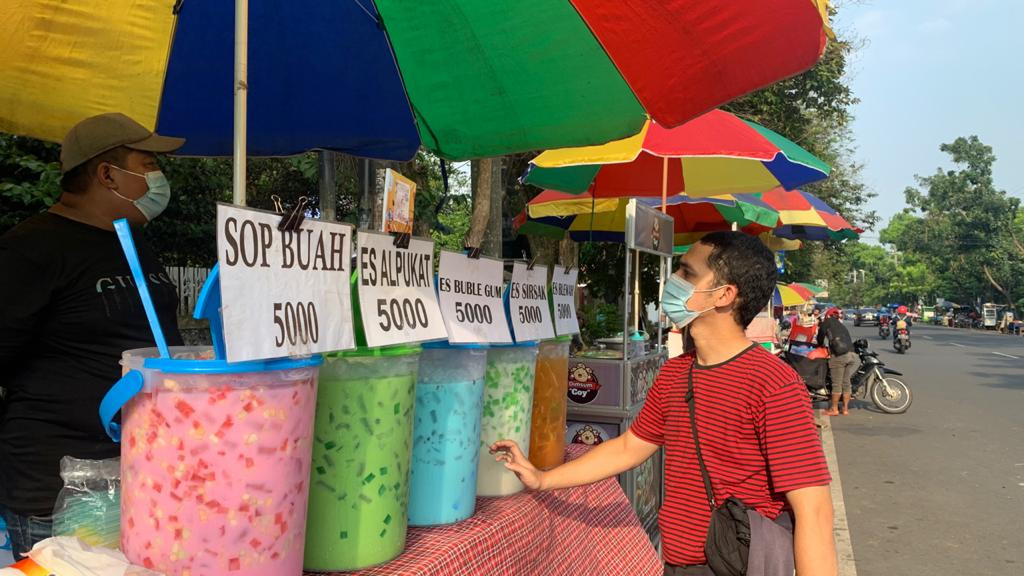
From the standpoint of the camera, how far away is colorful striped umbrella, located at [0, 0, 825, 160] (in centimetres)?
194

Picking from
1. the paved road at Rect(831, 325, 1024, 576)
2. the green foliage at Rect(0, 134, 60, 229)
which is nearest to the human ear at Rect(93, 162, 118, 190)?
the green foliage at Rect(0, 134, 60, 229)

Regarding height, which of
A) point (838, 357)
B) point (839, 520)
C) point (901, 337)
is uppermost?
point (838, 357)

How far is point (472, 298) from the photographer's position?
189cm

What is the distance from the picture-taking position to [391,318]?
151 centimetres

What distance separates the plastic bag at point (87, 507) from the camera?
1.28m

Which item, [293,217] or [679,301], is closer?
[293,217]

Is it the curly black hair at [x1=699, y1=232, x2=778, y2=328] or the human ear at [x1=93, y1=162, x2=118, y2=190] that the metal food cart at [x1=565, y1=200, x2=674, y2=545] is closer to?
the curly black hair at [x1=699, y1=232, x2=778, y2=328]

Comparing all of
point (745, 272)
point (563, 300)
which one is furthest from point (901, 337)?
point (745, 272)

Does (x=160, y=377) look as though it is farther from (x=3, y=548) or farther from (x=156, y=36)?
(x=156, y=36)

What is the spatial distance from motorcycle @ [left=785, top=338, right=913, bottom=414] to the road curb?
1.40 meters

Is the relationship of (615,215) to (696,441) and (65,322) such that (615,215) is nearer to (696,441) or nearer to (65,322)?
(696,441)

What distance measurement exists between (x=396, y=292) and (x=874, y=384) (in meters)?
10.9

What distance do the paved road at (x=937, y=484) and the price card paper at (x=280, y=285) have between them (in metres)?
4.57

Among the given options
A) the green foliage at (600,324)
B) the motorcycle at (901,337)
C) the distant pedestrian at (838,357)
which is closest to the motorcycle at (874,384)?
the distant pedestrian at (838,357)
